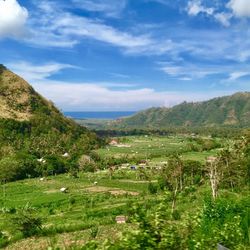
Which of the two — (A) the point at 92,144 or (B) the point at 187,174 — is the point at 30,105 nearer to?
(A) the point at 92,144

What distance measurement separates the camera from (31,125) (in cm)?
16500

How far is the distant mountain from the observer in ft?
494

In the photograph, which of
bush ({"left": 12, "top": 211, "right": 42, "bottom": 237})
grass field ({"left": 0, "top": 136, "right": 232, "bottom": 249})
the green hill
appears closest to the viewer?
grass field ({"left": 0, "top": 136, "right": 232, "bottom": 249})

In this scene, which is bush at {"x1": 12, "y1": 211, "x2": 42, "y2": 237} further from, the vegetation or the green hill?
the green hill

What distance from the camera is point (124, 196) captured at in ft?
256

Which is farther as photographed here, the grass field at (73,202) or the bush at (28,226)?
the bush at (28,226)

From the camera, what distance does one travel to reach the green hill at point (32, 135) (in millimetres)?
121044

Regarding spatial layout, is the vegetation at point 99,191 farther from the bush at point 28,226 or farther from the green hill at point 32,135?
the green hill at point 32,135

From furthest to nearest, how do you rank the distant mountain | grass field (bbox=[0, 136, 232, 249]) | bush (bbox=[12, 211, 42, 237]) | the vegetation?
1. the distant mountain
2. bush (bbox=[12, 211, 42, 237])
3. grass field (bbox=[0, 136, 232, 249])
4. the vegetation

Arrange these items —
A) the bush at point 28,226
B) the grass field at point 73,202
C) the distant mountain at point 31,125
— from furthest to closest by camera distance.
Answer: the distant mountain at point 31,125 → the bush at point 28,226 → the grass field at point 73,202

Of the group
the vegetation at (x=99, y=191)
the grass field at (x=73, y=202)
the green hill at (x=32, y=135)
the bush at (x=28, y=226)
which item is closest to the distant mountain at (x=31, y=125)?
the green hill at (x=32, y=135)

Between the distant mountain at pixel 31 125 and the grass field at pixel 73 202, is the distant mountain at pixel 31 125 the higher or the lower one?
the higher one

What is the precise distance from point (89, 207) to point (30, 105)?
398 feet

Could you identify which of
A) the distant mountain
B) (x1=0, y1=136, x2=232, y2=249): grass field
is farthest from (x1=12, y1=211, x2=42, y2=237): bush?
the distant mountain
